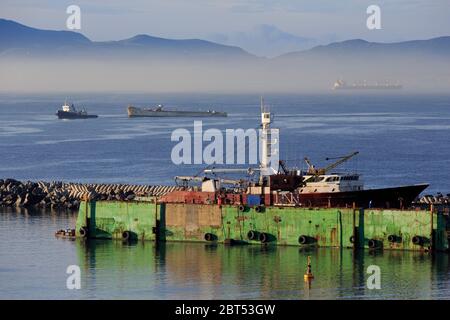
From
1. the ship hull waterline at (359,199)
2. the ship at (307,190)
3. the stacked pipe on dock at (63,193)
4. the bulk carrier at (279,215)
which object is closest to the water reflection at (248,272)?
the bulk carrier at (279,215)

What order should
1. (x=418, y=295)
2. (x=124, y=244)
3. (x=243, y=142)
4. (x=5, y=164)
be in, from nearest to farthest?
(x=418, y=295), (x=124, y=244), (x=5, y=164), (x=243, y=142)

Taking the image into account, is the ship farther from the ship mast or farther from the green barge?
the green barge

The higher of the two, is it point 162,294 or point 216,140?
point 216,140

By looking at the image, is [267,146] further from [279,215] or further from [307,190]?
[279,215]

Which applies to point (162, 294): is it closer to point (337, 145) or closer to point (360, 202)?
point (360, 202)

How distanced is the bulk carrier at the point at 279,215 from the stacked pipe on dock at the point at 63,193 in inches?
566

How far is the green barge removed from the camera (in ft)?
224

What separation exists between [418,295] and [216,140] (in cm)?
9341

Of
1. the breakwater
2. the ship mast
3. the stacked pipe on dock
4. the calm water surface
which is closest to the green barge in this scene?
the calm water surface

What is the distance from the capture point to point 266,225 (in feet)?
233

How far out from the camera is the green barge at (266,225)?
68312 millimetres

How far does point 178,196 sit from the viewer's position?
244 ft

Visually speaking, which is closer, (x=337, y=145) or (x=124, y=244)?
(x=124, y=244)
